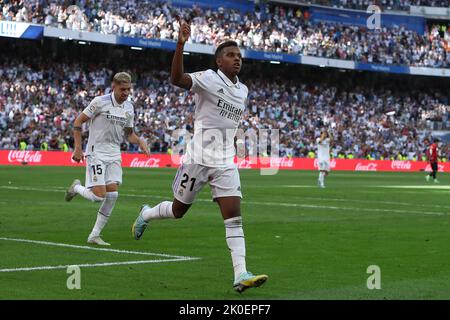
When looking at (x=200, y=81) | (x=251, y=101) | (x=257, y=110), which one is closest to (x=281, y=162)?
(x=257, y=110)

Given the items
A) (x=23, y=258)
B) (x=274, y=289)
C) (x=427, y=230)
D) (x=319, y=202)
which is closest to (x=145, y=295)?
(x=274, y=289)

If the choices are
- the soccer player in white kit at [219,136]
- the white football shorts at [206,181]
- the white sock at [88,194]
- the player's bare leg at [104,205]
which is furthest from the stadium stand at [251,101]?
the soccer player in white kit at [219,136]

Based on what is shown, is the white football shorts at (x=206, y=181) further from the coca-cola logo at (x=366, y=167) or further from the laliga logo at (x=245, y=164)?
the coca-cola logo at (x=366, y=167)

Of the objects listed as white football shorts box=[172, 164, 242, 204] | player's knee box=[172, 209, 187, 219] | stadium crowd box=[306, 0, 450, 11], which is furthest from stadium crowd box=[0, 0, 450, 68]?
white football shorts box=[172, 164, 242, 204]

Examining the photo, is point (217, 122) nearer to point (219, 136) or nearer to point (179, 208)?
point (219, 136)

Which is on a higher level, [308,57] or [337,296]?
[308,57]

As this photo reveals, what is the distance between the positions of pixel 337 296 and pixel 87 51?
5582 cm

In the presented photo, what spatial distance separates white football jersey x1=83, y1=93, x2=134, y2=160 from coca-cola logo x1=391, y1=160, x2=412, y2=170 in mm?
53903

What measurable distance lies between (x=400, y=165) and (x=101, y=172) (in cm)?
5541

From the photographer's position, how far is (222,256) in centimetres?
1264

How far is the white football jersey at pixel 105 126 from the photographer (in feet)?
47.0

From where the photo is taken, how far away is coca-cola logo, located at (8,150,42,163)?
1951 inches

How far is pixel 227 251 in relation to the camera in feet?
43.4
